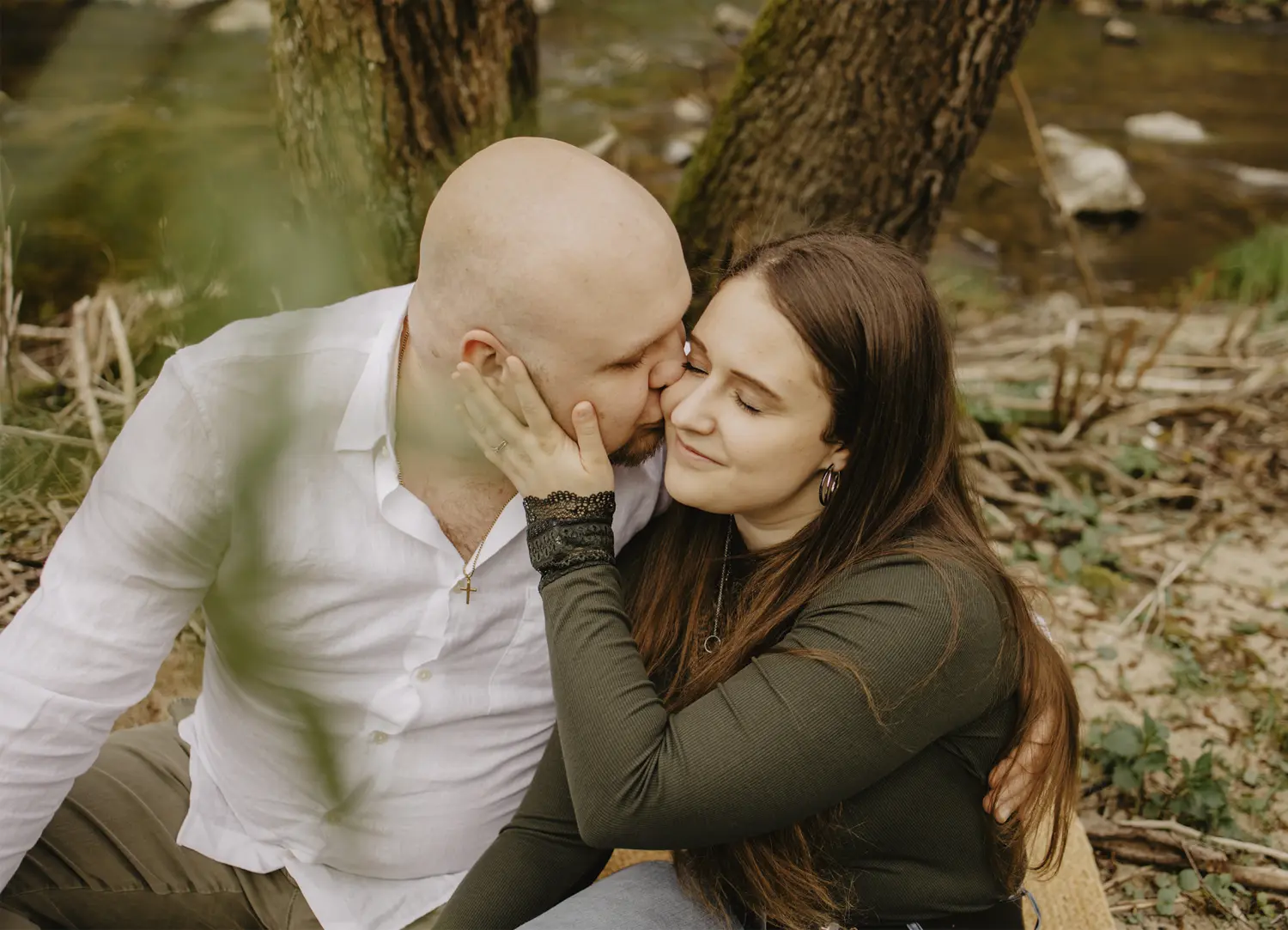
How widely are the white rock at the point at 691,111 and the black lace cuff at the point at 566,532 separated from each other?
21.4ft

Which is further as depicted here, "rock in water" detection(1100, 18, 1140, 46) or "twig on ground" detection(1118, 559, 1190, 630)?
"rock in water" detection(1100, 18, 1140, 46)

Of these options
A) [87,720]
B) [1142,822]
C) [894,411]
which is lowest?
[1142,822]

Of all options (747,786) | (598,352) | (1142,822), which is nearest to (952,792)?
(747,786)

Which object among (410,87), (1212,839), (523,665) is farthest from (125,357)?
(1212,839)

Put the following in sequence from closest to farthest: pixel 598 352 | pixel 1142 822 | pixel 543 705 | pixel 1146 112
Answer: pixel 598 352
pixel 543 705
pixel 1142 822
pixel 1146 112

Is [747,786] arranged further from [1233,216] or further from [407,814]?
[1233,216]

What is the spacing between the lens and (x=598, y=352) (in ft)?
5.75

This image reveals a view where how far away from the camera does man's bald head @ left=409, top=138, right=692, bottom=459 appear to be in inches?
66.6

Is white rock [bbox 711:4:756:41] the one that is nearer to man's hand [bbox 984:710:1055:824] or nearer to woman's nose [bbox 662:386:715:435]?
woman's nose [bbox 662:386:715:435]

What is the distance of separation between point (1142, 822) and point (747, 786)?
5.19 feet

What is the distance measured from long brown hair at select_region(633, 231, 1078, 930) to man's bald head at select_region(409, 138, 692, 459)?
0.74ft

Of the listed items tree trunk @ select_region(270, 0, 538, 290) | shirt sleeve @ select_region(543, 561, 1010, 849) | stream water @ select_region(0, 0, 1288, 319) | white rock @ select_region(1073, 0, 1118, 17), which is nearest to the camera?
stream water @ select_region(0, 0, 1288, 319)

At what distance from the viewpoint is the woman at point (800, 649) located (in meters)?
1.64

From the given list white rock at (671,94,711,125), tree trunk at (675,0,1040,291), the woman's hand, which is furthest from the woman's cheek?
white rock at (671,94,711,125)
